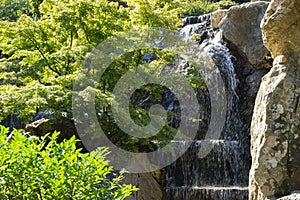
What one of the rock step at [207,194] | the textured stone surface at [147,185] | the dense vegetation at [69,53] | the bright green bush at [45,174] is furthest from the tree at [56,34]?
the bright green bush at [45,174]

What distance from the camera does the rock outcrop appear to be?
12.6ft

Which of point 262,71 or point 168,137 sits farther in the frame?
point 262,71

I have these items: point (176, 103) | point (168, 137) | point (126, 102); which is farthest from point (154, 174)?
point (176, 103)

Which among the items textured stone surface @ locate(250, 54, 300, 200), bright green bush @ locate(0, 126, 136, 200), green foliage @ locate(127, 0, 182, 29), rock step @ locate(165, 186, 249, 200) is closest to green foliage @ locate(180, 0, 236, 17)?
green foliage @ locate(127, 0, 182, 29)

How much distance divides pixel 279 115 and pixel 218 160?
7.89 metres

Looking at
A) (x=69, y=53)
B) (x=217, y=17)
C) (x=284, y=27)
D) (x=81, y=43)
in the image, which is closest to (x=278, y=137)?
(x=284, y=27)

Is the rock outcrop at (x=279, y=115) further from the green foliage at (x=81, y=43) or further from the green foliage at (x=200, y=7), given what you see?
the green foliage at (x=200, y=7)

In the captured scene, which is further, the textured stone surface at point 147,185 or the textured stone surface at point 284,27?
the textured stone surface at point 147,185

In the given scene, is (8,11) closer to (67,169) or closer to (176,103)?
(176,103)

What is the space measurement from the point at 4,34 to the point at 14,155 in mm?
7644

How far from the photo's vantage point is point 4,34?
9812 millimetres

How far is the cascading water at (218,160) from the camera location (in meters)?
9.67

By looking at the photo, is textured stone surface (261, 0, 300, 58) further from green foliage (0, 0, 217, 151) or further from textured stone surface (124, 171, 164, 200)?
textured stone surface (124, 171, 164, 200)

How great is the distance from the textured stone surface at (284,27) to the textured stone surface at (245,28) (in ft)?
34.5
